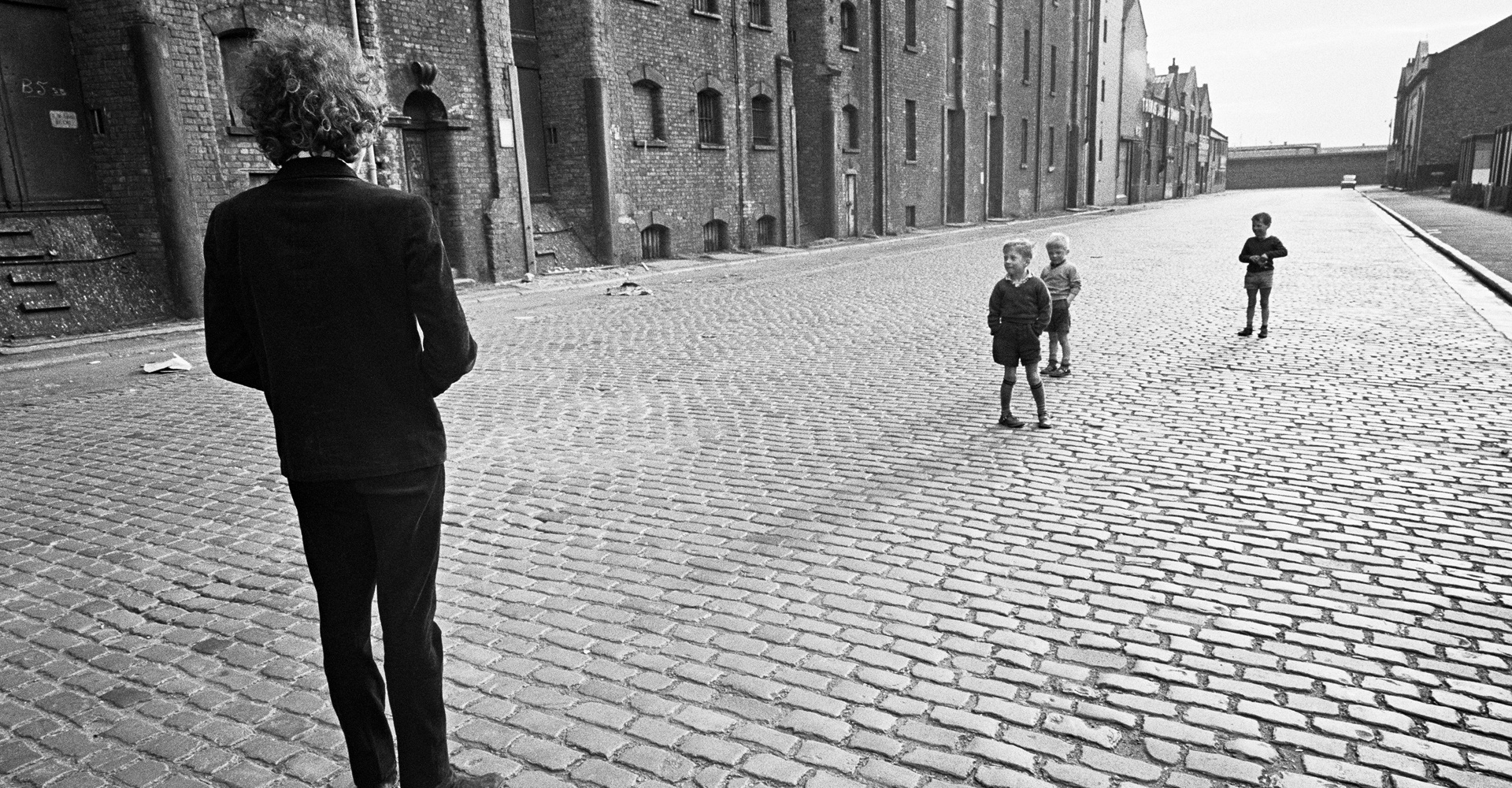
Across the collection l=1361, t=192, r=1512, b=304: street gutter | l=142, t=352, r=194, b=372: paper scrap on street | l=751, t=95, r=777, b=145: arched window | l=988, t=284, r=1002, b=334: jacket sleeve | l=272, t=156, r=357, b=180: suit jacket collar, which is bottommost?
l=1361, t=192, r=1512, b=304: street gutter

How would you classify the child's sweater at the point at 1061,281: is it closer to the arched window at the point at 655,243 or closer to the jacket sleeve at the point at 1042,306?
the jacket sleeve at the point at 1042,306

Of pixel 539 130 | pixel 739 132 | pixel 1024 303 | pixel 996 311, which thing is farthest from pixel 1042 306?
pixel 739 132

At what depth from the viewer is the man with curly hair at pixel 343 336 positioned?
221cm

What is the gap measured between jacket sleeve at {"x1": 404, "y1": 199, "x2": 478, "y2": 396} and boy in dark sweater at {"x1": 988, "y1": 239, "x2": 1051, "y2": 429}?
5.07 metres

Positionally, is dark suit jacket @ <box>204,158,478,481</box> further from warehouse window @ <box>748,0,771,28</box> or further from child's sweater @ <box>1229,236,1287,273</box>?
warehouse window @ <box>748,0,771,28</box>

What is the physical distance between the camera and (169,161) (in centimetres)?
1320

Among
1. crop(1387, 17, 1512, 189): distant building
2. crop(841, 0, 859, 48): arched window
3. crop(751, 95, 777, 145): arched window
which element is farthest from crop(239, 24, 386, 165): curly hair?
crop(1387, 17, 1512, 189): distant building

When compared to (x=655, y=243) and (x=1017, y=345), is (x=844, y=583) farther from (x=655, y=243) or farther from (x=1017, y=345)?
(x=655, y=243)

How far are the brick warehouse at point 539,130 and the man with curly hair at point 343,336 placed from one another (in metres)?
1.24

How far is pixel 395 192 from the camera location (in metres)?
2.27

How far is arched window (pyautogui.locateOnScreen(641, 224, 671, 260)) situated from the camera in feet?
74.2

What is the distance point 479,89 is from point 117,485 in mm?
13401

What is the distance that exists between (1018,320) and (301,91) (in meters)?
5.53

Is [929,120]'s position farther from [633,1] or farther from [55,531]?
[55,531]
